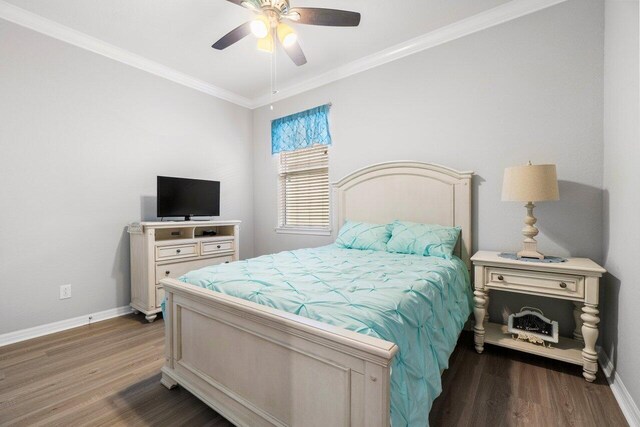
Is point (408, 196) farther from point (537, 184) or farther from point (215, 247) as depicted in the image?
point (215, 247)

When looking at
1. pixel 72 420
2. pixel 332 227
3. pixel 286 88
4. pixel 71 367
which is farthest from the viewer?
pixel 286 88

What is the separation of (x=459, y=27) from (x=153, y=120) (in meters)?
3.24

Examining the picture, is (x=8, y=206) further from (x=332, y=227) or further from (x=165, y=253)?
(x=332, y=227)

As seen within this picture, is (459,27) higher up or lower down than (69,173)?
higher up

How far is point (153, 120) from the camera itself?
3.19m

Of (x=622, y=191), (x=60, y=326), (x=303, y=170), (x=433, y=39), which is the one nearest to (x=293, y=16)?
(x=433, y=39)

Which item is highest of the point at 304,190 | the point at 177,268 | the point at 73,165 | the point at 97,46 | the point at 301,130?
the point at 97,46

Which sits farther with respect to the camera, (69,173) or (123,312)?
(123,312)

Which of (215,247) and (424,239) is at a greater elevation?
(424,239)

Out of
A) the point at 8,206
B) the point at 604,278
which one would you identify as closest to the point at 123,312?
the point at 8,206

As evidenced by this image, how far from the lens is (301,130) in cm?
368

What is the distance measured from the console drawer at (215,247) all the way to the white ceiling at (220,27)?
2028 millimetres

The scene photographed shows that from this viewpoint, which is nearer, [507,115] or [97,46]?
[507,115]

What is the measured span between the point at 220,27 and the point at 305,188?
6.38ft
